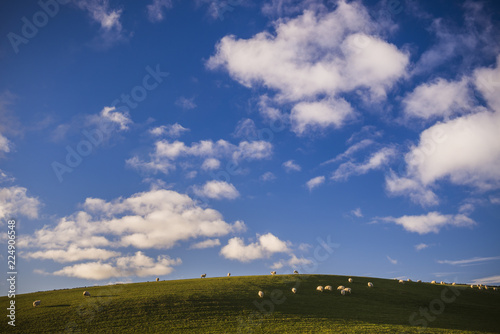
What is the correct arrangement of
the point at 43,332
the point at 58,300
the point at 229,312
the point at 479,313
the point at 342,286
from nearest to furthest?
the point at 43,332 → the point at 229,312 → the point at 58,300 → the point at 479,313 → the point at 342,286

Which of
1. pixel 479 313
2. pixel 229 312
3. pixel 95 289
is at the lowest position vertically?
Result: pixel 479 313

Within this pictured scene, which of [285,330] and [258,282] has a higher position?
[258,282]

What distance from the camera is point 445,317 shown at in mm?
41062

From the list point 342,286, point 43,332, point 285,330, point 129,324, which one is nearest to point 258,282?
point 342,286

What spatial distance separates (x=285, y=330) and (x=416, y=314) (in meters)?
21.7

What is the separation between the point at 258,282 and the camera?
50312 mm

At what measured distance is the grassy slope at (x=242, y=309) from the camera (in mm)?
32312

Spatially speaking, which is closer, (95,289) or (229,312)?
(229,312)

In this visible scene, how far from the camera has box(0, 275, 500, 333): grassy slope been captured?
106ft

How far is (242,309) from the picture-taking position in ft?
123

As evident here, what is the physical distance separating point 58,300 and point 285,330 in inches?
1232

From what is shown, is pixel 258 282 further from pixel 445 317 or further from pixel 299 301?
pixel 445 317

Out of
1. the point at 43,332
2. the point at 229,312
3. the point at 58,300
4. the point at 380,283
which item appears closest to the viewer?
the point at 43,332

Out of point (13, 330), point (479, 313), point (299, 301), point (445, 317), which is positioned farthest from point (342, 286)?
point (13, 330)
